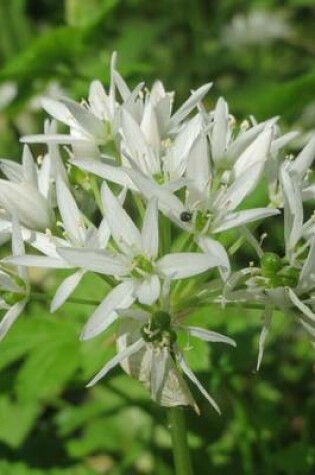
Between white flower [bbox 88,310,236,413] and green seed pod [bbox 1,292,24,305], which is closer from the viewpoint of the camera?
white flower [bbox 88,310,236,413]

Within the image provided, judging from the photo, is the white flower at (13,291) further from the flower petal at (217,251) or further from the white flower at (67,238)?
the flower petal at (217,251)

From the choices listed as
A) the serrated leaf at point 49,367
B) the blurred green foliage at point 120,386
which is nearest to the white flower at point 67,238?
the blurred green foliage at point 120,386

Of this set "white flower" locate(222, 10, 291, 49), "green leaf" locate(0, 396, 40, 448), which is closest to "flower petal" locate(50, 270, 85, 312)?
"green leaf" locate(0, 396, 40, 448)

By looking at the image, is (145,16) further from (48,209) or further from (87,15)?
(48,209)

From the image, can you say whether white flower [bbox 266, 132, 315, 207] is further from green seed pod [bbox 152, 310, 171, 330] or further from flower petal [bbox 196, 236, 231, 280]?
green seed pod [bbox 152, 310, 171, 330]

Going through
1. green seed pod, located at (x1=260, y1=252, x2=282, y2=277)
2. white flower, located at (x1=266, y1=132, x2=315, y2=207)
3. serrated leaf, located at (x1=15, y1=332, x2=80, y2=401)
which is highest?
white flower, located at (x1=266, y1=132, x2=315, y2=207)

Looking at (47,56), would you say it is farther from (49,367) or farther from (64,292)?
(64,292)

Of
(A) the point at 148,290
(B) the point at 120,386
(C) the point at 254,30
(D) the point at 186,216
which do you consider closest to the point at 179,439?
(A) the point at 148,290

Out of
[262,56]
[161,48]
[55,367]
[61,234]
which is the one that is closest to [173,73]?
[161,48]
